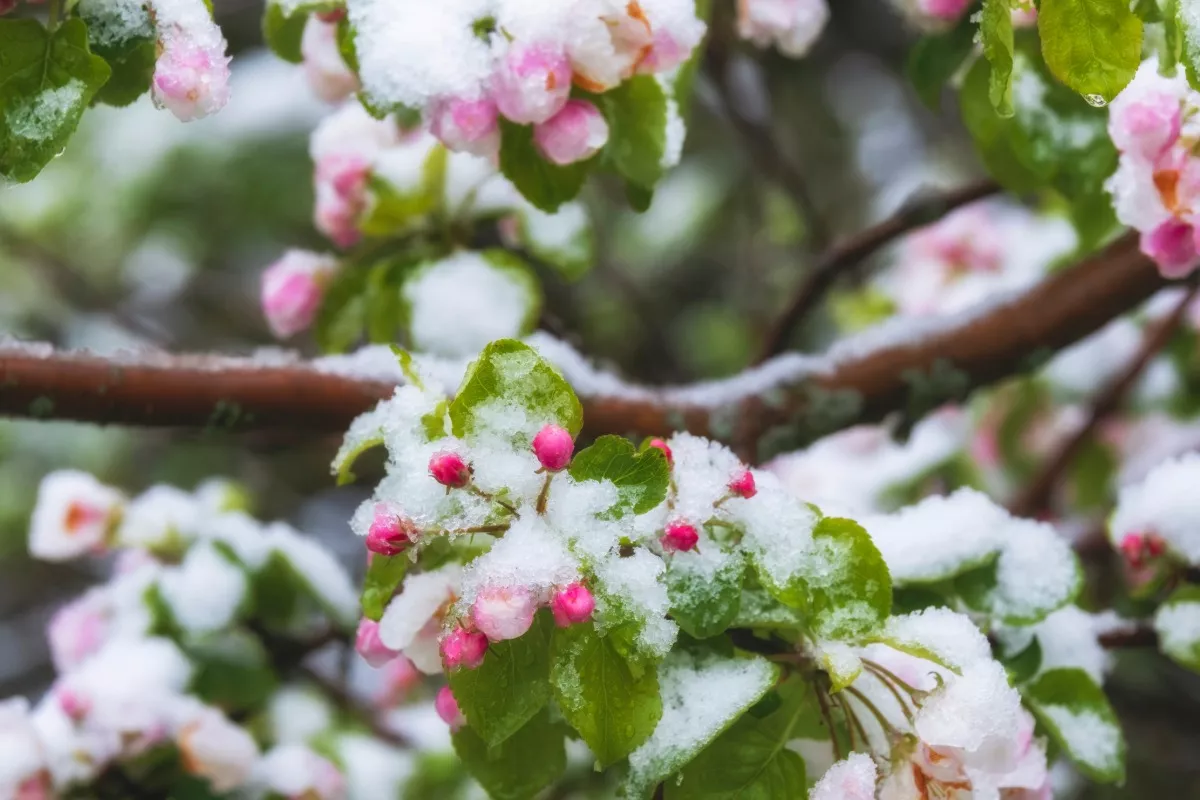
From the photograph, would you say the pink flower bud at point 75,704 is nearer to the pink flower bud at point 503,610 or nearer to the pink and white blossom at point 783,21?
the pink flower bud at point 503,610

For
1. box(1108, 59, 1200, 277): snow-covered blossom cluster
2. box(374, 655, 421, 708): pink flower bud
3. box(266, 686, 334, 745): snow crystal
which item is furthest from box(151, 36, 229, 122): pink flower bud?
box(374, 655, 421, 708): pink flower bud

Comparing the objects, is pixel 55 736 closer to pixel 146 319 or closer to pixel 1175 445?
pixel 1175 445

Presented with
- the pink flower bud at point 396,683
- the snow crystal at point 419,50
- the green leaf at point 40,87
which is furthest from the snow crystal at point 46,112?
the pink flower bud at point 396,683

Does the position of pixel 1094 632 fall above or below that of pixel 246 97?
above

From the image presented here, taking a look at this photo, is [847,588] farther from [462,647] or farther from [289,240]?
[289,240]

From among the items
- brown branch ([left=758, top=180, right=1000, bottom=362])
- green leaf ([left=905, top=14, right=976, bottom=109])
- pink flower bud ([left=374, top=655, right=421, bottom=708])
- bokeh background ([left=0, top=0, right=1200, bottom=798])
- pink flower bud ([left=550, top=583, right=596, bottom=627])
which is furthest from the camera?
bokeh background ([left=0, top=0, right=1200, bottom=798])

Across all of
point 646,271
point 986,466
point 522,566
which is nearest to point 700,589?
point 522,566

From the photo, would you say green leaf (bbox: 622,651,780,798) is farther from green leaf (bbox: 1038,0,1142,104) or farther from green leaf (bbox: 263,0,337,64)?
green leaf (bbox: 263,0,337,64)
